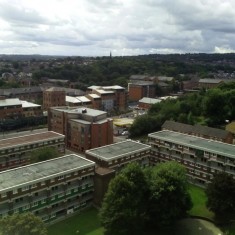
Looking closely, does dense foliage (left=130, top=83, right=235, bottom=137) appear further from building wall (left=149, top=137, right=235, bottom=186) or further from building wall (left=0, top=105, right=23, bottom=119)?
building wall (left=0, top=105, right=23, bottom=119)

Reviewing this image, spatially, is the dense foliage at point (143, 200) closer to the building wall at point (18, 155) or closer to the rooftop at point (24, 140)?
the building wall at point (18, 155)

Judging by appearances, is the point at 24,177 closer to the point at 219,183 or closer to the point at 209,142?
the point at 219,183

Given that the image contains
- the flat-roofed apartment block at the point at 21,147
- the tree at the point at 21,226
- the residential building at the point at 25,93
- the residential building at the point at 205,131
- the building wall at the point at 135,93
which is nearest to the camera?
the tree at the point at 21,226

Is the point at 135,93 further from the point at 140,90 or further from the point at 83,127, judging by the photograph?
the point at 83,127

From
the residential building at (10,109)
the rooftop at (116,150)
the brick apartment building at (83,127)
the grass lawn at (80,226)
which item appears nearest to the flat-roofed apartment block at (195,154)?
the rooftop at (116,150)

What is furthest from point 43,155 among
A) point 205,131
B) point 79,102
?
point 79,102
